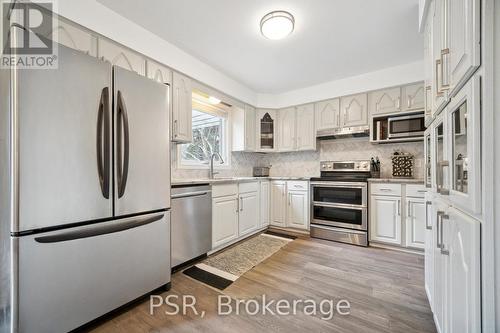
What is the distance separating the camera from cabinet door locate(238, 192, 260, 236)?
10.3 ft

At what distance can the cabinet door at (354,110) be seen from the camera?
3.29 metres

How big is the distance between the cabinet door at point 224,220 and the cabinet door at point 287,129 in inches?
60.7

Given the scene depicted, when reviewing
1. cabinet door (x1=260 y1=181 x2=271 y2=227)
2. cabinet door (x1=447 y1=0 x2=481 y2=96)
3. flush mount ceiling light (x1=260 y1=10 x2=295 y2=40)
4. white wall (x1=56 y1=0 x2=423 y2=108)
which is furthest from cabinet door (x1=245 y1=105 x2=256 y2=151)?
cabinet door (x1=447 y1=0 x2=481 y2=96)

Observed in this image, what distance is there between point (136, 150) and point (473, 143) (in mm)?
1842

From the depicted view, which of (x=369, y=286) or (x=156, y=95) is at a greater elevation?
(x=156, y=95)

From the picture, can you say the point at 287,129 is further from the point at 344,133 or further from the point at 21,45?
the point at 21,45

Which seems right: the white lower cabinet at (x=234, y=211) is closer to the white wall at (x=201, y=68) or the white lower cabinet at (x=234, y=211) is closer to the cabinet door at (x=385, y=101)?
the white wall at (x=201, y=68)

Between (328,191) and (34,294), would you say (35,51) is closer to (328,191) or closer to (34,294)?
(34,294)

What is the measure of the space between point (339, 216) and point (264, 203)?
118cm

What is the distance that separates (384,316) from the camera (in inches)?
61.9

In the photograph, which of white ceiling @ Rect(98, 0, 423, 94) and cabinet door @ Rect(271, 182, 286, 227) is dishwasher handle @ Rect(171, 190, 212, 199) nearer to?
cabinet door @ Rect(271, 182, 286, 227)

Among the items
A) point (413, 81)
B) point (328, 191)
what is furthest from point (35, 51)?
point (413, 81)

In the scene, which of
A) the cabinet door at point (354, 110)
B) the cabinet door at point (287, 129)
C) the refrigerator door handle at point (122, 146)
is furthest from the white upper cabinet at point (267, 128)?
the refrigerator door handle at point (122, 146)

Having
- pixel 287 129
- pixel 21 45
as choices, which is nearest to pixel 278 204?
pixel 287 129
